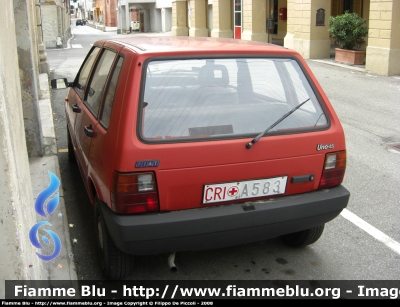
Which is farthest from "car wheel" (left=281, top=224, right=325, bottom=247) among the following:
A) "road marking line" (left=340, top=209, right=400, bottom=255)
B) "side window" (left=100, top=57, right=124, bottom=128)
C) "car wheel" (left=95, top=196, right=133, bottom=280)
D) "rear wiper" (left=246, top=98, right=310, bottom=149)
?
"side window" (left=100, top=57, right=124, bottom=128)

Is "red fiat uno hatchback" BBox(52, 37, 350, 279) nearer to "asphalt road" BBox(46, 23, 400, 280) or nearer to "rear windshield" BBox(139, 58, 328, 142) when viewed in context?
"rear windshield" BBox(139, 58, 328, 142)

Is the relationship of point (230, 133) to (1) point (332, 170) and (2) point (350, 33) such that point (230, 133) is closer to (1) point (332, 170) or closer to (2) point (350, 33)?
(1) point (332, 170)

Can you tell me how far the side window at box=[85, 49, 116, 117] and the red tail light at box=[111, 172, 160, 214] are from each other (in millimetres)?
993

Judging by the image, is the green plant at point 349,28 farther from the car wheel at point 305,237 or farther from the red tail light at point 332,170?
the red tail light at point 332,170

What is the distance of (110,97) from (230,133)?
0.92 meters

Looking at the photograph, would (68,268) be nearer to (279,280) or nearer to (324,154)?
(279,280)

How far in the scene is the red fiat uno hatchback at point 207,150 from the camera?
3137mm

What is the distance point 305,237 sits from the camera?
403 centimetres

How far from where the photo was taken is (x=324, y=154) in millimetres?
3547

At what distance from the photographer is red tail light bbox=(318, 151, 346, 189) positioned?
358cm

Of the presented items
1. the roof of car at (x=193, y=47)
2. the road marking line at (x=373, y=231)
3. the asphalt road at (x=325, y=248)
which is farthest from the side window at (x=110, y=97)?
the road marking line at (x=373, y=231)

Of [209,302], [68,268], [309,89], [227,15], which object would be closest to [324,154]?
[309,89]

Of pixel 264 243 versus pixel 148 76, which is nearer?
pixel 148 76

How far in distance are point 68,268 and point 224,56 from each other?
74.5 inches
